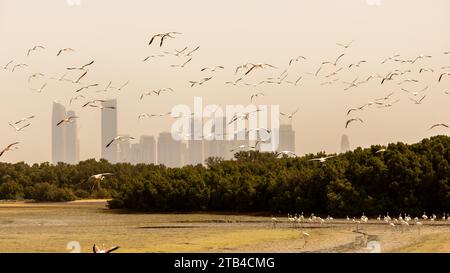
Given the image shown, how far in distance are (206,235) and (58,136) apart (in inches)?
1962

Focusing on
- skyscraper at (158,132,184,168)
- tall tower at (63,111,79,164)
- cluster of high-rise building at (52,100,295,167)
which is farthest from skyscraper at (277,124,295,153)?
skyscraper at (158,132,184,168)

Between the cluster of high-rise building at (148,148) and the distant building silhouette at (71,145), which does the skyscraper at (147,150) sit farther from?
the distant building silhouette at (71,145)

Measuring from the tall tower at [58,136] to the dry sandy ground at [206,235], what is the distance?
11.5 m

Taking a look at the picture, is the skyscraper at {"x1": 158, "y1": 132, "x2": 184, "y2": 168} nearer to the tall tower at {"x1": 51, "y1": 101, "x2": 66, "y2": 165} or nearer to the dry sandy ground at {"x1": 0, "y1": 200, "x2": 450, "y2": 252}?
the tall tower at {"x1": 51, "y1": 101, "x2": 66, "y2": 165}

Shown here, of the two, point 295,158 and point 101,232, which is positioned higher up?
point 295,158

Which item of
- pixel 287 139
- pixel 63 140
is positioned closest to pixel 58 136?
pixel 63 140

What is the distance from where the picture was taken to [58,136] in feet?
323

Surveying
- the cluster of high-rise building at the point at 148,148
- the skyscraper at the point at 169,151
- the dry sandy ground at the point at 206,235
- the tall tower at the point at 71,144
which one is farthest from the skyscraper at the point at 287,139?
the skyscraper at the point at 169,151

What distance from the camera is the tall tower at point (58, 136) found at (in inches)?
3280

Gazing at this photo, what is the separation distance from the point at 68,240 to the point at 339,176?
31.1 metres

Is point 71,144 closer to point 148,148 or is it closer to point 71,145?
point 71,145

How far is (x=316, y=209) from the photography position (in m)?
75.3

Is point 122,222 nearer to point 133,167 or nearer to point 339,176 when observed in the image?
point 339,176

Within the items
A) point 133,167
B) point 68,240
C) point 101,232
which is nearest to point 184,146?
point 133,167
